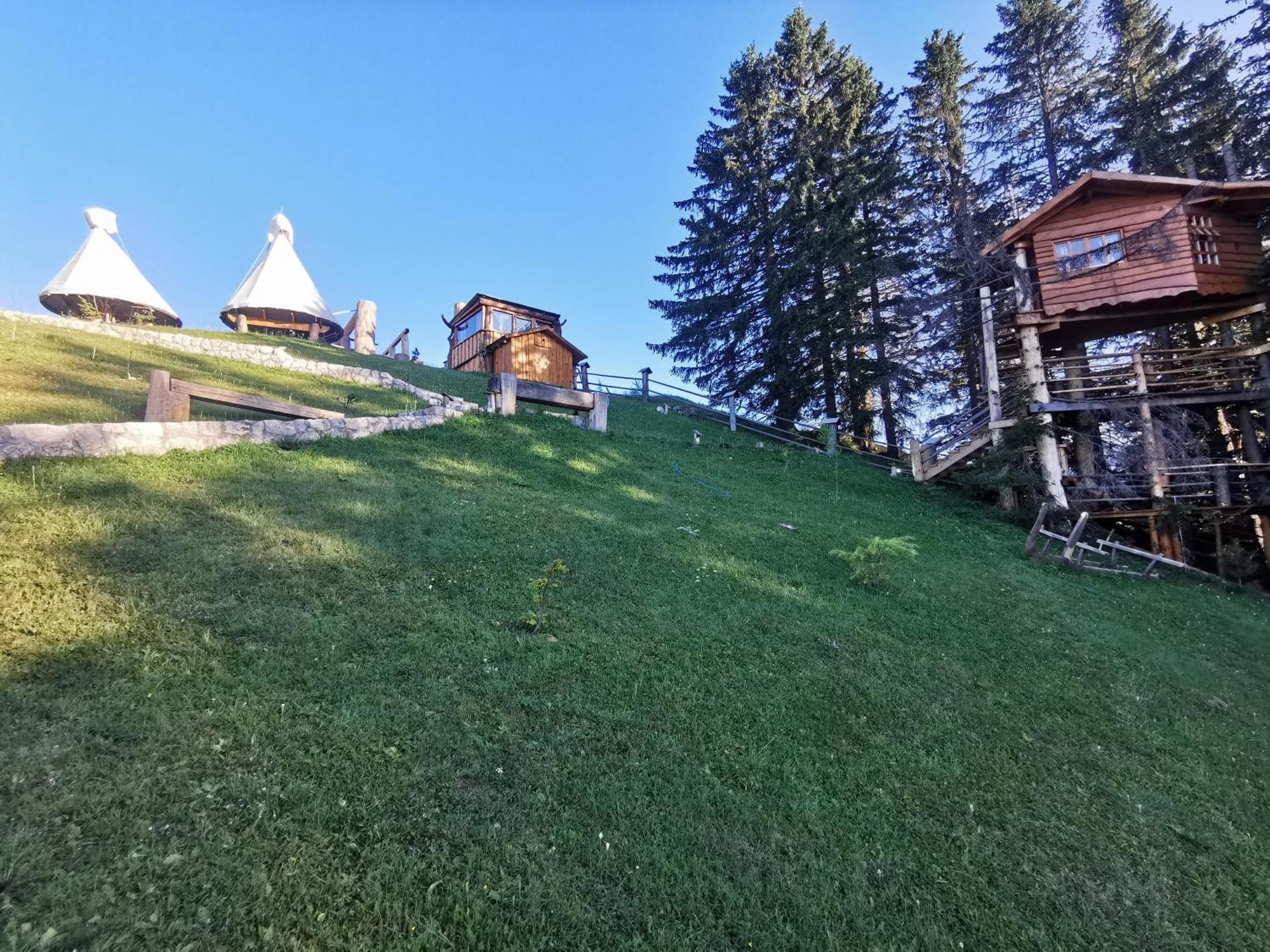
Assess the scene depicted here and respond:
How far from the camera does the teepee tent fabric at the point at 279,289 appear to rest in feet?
104

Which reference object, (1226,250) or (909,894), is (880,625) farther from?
(1226,250)

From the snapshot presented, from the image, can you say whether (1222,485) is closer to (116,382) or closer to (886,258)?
(886,258)

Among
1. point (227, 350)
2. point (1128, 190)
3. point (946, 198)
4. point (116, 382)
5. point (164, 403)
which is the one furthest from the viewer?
point (946, 198)

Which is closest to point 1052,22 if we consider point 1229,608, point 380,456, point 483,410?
point 1229,608

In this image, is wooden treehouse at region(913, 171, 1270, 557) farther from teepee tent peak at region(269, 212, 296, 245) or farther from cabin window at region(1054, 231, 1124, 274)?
teepee tent peak at region(269, 212, 296, 245)

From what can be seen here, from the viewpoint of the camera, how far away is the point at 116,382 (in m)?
11.0

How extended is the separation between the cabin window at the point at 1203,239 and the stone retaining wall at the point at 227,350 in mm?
19848

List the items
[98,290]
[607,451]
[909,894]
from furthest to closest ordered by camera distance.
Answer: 1. [98,290]
2. [607,451]
3. [909,894]

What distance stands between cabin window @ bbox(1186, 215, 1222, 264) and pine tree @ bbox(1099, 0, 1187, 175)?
432 cm

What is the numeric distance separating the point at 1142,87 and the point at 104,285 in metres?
46.0

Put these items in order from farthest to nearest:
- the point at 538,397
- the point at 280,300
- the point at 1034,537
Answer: the point at 280,300 → the point at 538,397 → the point at 1034,537

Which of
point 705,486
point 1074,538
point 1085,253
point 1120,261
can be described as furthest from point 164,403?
point 1120,261

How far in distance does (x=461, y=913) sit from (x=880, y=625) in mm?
5545

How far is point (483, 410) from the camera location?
508 inches
